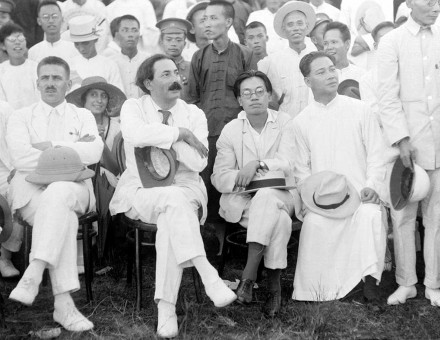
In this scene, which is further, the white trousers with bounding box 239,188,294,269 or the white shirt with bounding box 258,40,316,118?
the white shirt with bounding box 258,40,316,118

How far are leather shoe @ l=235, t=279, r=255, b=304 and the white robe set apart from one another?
18.4 inches

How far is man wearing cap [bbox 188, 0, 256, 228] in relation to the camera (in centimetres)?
624

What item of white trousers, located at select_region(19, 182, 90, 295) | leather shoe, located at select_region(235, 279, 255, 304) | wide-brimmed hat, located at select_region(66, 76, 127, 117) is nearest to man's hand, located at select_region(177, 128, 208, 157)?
white trousers, located at select_region(19, 182, 90, 295)

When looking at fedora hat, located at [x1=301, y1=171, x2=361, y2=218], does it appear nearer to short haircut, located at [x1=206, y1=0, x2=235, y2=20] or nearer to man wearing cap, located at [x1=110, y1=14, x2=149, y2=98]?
short haircut, located at [x1=206, y1=0, x2=235, y2=20]

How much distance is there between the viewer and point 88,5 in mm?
8820

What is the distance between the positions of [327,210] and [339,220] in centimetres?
11

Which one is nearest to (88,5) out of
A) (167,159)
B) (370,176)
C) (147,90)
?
(147,90)

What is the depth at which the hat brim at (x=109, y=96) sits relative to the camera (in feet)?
21.2

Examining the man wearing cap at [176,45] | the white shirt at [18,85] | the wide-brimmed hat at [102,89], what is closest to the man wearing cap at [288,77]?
the man wearing cap at [176,45]

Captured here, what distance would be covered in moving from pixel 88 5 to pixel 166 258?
5059mm

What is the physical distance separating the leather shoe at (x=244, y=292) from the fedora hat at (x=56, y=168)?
4.34 ft

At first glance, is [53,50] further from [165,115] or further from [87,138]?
[165,115]

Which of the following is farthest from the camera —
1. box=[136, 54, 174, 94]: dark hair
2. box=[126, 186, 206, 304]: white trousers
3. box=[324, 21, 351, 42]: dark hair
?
box=[324, 21, 351, 42]: dark hair

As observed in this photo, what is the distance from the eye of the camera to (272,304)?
4930 mm
